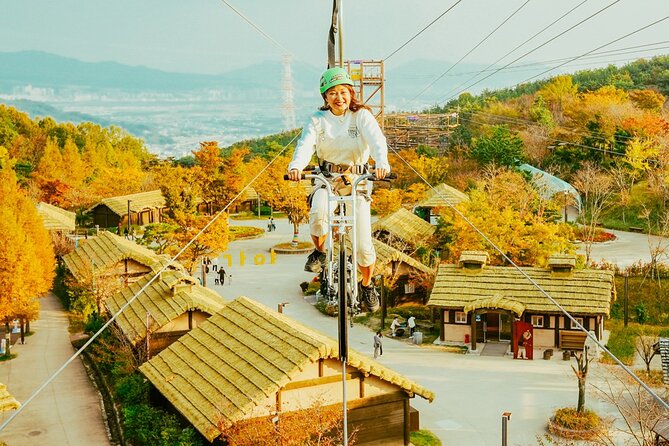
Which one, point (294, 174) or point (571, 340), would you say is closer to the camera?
point (294, 174)

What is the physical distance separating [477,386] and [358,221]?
763 inches

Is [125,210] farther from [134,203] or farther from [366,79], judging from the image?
[366,79]

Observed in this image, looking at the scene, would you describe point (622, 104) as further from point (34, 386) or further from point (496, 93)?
point (34, 386)

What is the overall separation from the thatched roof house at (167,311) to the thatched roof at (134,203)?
102 ft

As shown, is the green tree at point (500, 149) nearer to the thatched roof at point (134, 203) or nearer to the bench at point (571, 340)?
the thatched roof at point (134, 203)

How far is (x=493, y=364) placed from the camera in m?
29.3

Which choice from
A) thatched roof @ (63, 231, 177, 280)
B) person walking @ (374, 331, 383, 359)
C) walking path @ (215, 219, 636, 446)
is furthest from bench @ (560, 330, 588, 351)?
thatched roof @ (63, 231, 177, 280)

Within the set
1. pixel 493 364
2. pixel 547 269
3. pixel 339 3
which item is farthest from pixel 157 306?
pixel 339 3

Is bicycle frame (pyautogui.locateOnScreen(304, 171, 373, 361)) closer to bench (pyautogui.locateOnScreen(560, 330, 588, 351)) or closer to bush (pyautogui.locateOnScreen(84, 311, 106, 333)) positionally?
bench (pyautogui.locateOnScreen(560, 330, 588, 351))

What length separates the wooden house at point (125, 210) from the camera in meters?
59.6

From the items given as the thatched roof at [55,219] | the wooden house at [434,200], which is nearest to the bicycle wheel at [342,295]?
the wooden house at [434,200]

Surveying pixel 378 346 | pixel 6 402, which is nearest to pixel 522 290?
pixel 378 346

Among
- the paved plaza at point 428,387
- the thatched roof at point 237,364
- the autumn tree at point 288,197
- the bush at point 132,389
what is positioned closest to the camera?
the thatched roof at point 237,364

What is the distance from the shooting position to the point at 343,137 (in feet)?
28.7
